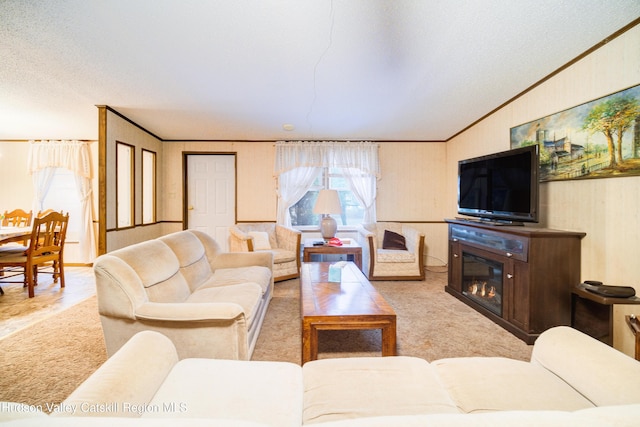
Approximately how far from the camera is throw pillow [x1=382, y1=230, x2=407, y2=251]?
14.2ft

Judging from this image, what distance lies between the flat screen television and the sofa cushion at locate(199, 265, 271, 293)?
8.11 feet

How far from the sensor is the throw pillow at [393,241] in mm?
4336

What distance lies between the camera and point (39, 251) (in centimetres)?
346

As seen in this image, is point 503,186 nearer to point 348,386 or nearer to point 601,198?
point 601,198

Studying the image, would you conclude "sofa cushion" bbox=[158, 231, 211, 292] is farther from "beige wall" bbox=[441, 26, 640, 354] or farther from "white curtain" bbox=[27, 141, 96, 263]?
"white curtain" bbox=[27, 141, 96, 263]

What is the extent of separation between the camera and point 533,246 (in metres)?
2.30

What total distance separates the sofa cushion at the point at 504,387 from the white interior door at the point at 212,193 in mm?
4643

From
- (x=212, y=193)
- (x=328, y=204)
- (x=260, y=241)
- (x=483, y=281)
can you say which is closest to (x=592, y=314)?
(x=483, y=281)

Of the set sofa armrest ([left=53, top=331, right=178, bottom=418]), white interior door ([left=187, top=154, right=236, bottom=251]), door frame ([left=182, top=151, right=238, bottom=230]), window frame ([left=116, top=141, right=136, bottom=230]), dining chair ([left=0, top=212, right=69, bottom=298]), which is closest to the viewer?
sofa armrest ([left=53, top=331, right=178, bottom=418])

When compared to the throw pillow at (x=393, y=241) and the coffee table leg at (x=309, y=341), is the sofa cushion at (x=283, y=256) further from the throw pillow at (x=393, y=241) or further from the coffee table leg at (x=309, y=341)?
the coffee table leg at (x=309, y=341)

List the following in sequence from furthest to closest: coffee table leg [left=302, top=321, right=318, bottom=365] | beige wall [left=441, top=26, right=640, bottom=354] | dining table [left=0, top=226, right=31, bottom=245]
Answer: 1. dining table [left=0, top=226, right=31, bottom=245]
2. beige wall [left=441, top=26, right=640, bottom=354]
3. coffee table leg [left=302, top=321, right=318, bottom=365]

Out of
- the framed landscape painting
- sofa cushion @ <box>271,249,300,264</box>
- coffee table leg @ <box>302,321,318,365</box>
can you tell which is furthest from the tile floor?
the framed landscape painting

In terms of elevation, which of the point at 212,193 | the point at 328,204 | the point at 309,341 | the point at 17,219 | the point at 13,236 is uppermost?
the point at 212,193

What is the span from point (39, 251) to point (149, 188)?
1.78 m
